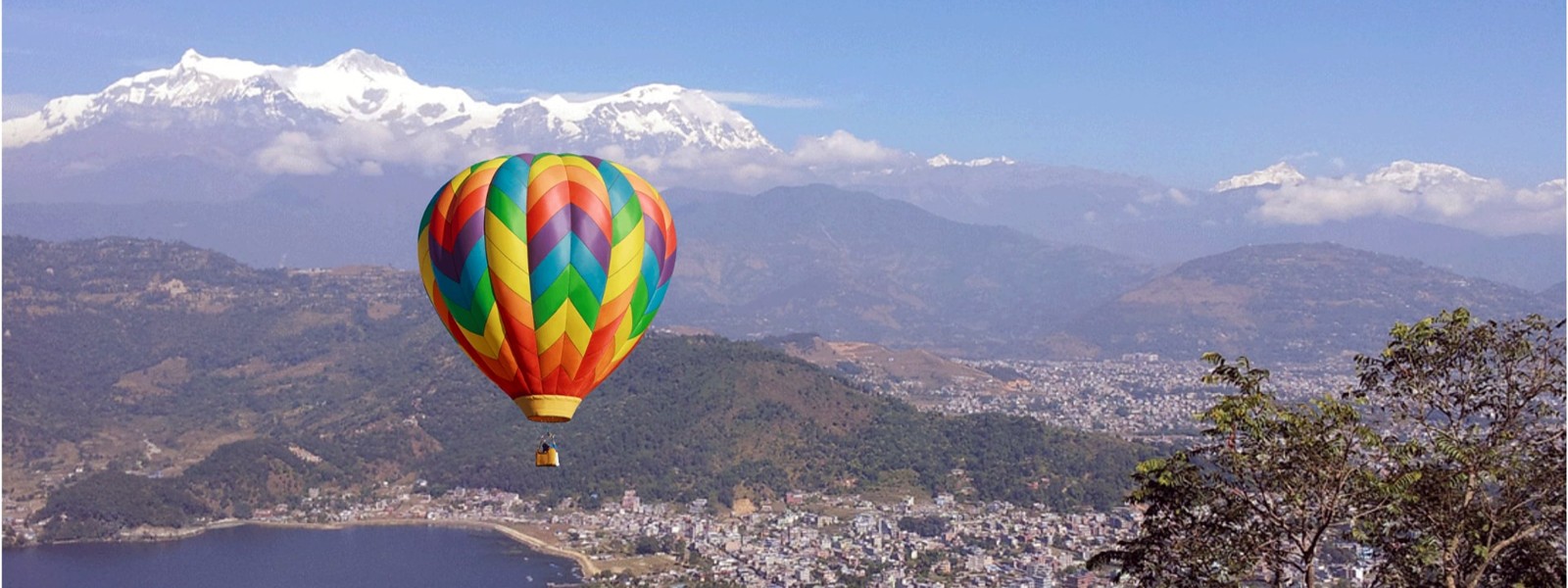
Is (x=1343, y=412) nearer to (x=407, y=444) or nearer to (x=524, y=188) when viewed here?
(x=524, y=188)

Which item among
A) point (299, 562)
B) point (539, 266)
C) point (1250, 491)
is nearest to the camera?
point (1250, 491)

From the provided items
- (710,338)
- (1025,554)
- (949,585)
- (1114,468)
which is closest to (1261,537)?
(949,585)

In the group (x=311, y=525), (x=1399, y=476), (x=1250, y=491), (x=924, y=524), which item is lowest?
(x=311, y=525)

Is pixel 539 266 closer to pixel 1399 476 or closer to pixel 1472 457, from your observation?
pixel 1399 476

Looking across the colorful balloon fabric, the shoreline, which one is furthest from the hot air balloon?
the shoreline

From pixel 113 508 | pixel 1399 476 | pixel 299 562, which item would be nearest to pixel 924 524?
pixel 299 562
